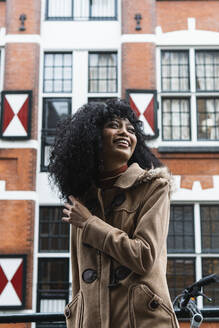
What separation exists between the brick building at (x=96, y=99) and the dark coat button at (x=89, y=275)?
24.0ft

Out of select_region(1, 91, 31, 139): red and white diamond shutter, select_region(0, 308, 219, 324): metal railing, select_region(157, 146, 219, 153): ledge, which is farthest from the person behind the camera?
select_region(1, 91, 31, 139): red and white diamond shutter

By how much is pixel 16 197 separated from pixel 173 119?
3404 millimetres

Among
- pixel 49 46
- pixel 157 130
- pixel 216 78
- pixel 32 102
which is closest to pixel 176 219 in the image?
pixel 157 130

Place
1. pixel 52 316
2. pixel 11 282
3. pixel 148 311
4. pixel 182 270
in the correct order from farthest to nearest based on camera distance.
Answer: pixel 182 270, pixel 11 282, pixel 52 316, pixel 148 311

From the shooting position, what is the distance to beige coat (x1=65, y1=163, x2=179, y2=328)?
170 centimetres

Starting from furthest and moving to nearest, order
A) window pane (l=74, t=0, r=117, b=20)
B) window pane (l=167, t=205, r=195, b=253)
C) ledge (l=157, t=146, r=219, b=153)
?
window pane (l=74, t=0, r=117, b=20) → ledge (l=157, t=146, r=219, b=153) → window pane (l=167, t=205, r=195, b=253)

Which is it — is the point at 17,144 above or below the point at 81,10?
below

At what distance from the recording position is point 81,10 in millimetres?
10164

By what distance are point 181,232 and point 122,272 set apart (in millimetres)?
7529

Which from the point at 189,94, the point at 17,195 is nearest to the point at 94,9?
the point at 189,94

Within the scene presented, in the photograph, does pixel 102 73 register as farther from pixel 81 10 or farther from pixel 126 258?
pixel 126 258

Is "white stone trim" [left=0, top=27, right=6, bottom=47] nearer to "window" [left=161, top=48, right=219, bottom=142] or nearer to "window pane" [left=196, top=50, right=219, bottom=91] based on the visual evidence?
"window" [left=161, top=48, right=219, bottom=142]

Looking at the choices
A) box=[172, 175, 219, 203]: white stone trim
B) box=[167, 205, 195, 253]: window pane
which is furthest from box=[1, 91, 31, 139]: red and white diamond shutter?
box=[167, 205, 195, 253]: window pane

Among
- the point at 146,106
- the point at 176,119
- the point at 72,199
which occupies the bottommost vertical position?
the point at 72,199
